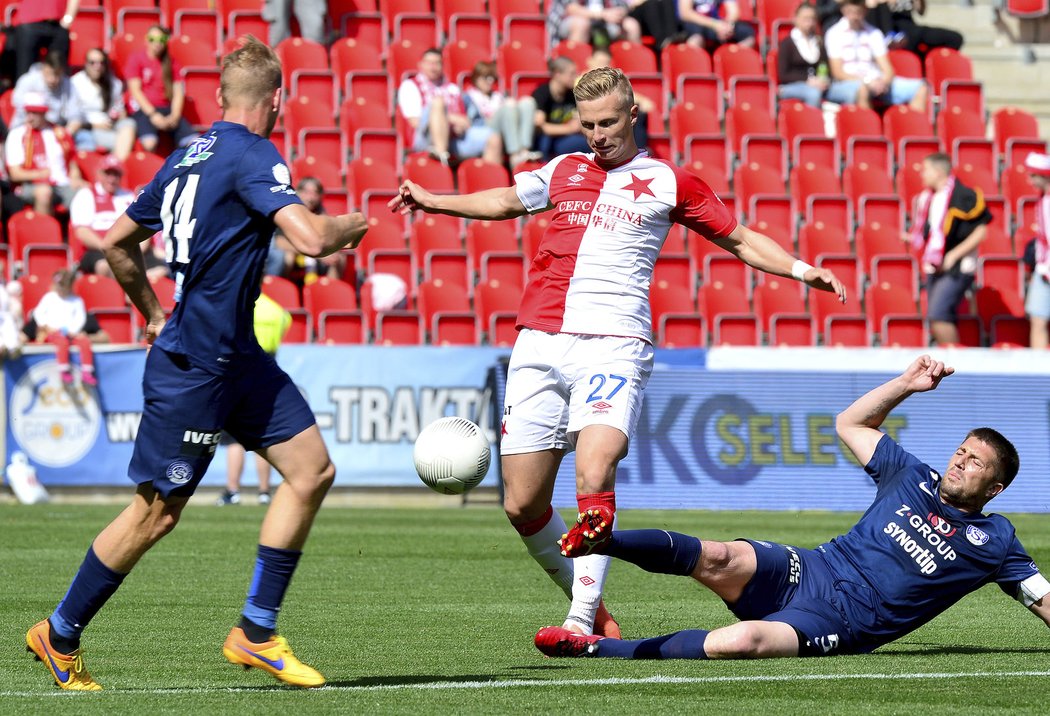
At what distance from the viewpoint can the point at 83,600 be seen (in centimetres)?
580

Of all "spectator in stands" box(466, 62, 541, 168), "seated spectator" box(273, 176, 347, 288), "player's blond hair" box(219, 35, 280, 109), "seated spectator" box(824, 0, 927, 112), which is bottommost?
"seated spectator" box(273, 176, 347, 288)

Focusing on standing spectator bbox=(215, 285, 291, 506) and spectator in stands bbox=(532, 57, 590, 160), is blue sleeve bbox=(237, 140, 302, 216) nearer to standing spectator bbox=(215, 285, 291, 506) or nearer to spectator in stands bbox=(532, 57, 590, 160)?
standing spectator bbox=(215, 285, 291, 506)

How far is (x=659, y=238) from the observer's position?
720cm

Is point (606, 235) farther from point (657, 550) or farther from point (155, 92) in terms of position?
point (155, 92)

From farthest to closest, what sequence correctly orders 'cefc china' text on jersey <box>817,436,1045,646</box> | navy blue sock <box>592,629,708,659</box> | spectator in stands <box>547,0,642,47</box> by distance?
spectator in stands <box>547,0,642,47</box>
'cefc china' text on jersey <box>817,436,1045,646</box>
navy blue sock <box>592,629,708,659</box>

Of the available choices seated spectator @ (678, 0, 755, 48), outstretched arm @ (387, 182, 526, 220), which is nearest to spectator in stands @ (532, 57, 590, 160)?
seated spectator @ (678, 0, 755, 48)

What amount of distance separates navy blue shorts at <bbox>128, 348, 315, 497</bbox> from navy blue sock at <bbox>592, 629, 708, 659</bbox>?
1.74m

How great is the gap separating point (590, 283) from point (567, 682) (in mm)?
1794

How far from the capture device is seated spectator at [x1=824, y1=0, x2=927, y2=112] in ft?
67.8

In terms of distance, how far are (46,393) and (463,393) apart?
12.8 ft

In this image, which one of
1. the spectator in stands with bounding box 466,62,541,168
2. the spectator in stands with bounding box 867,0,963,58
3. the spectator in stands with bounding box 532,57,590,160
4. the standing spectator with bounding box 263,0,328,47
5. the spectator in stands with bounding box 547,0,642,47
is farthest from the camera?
the spectator in stands with bounding box 867,0,963,58

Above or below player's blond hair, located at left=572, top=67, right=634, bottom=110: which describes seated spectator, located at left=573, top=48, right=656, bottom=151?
above

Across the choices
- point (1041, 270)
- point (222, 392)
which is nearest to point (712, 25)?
point (1041, 270)

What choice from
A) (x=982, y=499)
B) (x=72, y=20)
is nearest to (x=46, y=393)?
(x=72, y=20)
